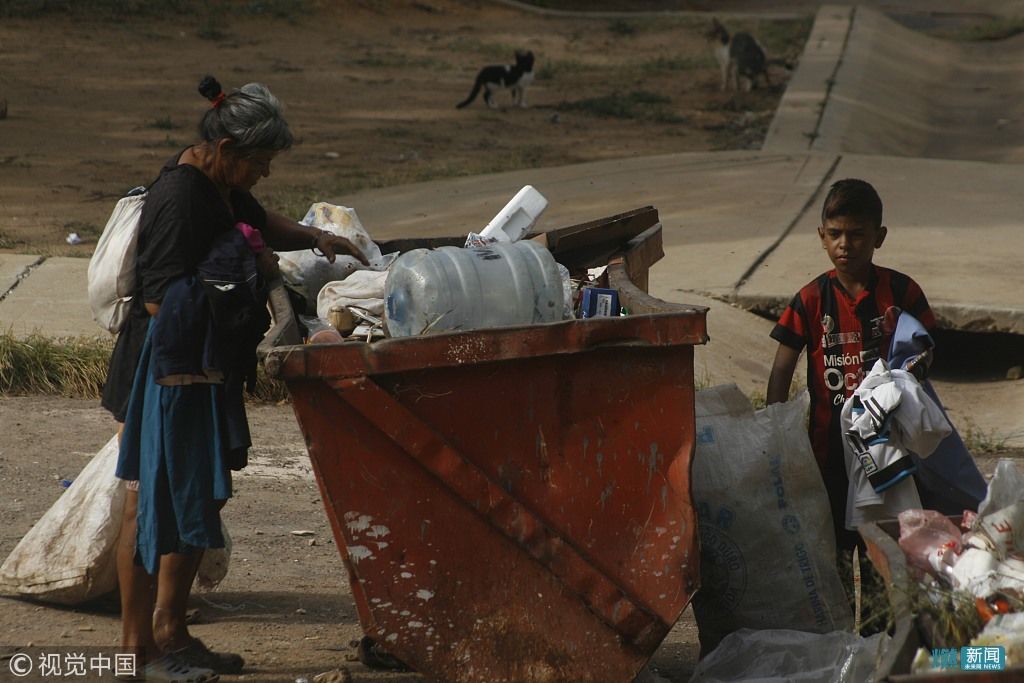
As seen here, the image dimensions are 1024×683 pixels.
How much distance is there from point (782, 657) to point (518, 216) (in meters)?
1.80

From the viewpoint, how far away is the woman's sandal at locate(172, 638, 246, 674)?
3.72 meters

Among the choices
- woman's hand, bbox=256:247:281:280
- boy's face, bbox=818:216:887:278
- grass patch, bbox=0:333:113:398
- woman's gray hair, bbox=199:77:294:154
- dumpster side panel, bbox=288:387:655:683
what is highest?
woman's gray hair, bbox=199:77:294:154

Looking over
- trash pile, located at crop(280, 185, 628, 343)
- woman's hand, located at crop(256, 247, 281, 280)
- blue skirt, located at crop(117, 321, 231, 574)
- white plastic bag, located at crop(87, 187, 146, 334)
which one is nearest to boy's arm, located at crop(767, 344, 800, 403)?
trash pile, located at crop(280, 185, 628, 343)

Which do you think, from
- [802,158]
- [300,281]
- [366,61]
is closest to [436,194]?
[802,158]

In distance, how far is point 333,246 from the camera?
163 inches

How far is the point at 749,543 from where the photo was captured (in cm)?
365

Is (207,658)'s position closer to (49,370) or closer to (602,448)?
(602,448)

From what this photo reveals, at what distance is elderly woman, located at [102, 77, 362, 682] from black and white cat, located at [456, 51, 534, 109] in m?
12.7

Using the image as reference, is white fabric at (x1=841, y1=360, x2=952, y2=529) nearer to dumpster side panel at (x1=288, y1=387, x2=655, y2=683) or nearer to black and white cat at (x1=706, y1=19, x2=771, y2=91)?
dumpster side panel at (x1=288, y1=387, x2=655, y2=683)

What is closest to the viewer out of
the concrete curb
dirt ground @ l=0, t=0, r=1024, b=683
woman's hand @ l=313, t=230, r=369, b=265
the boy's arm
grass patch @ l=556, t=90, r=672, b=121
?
the boy's arm

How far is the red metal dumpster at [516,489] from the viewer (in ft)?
10.2

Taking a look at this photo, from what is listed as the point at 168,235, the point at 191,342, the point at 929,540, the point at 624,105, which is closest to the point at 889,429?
the point at 929,540

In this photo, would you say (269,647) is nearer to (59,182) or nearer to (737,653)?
(737,653)

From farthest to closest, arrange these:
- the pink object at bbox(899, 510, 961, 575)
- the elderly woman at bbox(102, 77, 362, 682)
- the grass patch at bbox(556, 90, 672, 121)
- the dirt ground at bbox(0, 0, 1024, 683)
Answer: the grass patch at bbox(556, 90, 672, 121)
the dirt ground at bbox(0, 0, 1024, 683)
the elderly woman at bbox(102, 77, 362, 682)
the pink object at bbox(899, 510, 961, 575)
